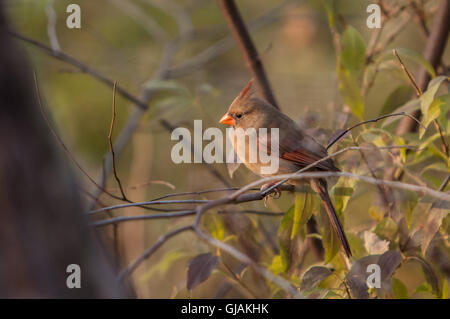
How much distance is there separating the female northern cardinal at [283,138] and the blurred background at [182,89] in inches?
3.7

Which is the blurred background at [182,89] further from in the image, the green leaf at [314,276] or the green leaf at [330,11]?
the green leaf at [314,276]

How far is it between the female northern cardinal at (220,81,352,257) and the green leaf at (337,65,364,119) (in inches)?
9.3

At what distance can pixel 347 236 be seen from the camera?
2.31 m

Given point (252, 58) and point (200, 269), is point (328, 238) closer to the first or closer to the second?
point (200, 269)

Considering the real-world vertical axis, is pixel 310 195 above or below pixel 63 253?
above

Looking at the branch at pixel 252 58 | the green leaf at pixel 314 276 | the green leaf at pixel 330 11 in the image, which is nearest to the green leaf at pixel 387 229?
the green leaf at pixel 314 276

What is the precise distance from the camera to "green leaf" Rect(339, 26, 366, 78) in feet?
8.21

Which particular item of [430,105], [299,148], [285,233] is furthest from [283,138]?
[430,105]

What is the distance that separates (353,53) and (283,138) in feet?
1.87

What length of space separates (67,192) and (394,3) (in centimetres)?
270

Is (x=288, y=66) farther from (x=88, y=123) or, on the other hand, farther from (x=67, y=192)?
(x=67, y=192)

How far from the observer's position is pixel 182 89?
9.94ft

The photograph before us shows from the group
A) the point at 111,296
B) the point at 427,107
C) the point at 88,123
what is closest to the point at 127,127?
the point at 88,123

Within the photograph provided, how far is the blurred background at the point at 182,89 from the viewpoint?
285 centimetres
